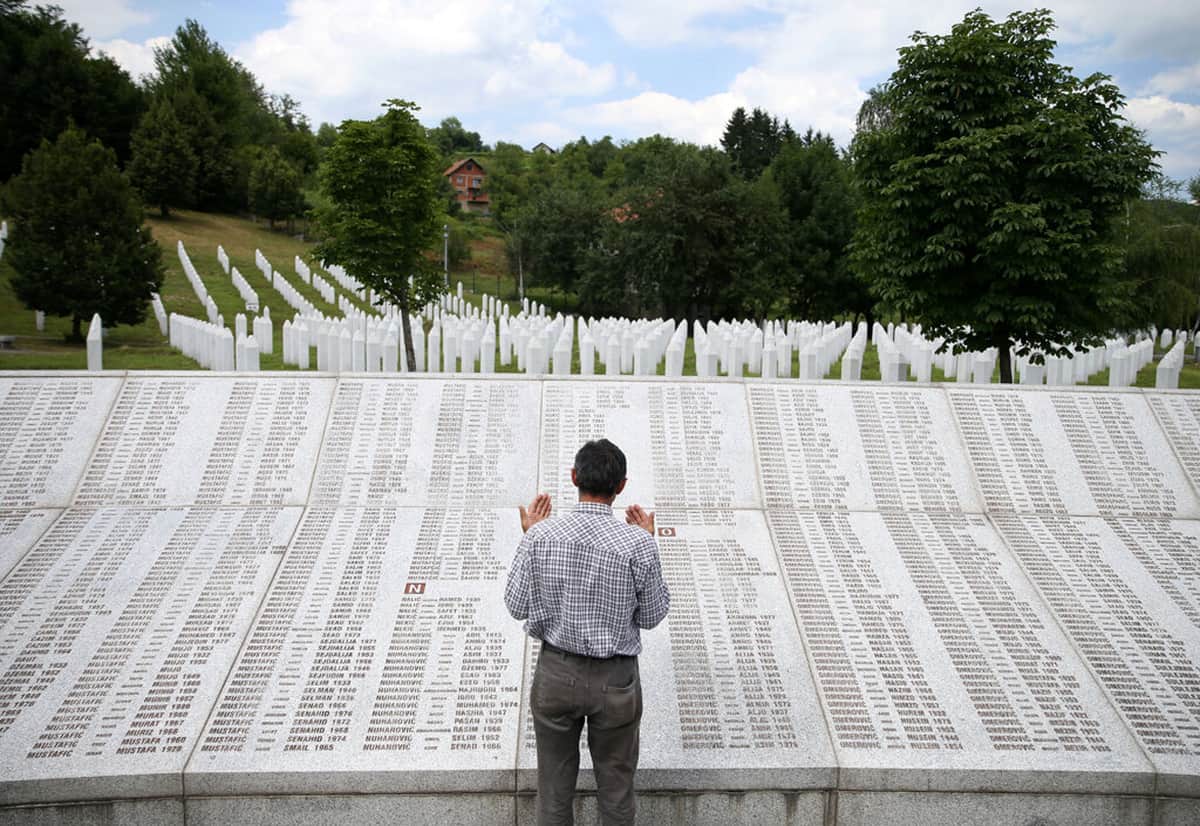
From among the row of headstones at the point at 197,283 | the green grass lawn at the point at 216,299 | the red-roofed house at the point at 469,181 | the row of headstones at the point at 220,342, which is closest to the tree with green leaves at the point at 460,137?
the red-roofed house at the point at 469,181

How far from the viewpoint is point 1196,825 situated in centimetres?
439

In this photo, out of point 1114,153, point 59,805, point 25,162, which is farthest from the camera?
point 25,162

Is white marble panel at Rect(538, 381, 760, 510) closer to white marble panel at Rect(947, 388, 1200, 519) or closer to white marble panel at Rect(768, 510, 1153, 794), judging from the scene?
white marble panel at Rect(768, 510, 1153, 794)

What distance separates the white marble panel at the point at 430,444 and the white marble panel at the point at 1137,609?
3705 millimetres

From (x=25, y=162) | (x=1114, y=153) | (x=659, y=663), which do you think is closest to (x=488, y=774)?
(x=659, y=663)

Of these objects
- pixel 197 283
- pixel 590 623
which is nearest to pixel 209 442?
pixel 590 623

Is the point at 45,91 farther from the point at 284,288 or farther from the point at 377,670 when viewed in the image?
the point at 377,670

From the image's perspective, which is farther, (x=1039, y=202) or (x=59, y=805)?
(x=1039, y=202)

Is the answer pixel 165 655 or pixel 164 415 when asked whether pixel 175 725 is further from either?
pixel 164 415

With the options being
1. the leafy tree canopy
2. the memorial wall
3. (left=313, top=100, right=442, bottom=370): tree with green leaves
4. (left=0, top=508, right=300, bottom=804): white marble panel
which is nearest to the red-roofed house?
the leafy tree canopy

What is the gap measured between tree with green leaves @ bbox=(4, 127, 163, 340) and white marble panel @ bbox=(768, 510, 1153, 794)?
2277cm

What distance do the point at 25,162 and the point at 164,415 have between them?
95.5 ft

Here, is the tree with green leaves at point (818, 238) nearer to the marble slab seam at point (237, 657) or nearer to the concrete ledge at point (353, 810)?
the marble slab seam at point (237, 657)

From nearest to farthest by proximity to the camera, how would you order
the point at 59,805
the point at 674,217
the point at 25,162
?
the point at 59,805
the point at 25,162
the point at 674,217
